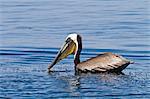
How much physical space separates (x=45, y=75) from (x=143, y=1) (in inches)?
622

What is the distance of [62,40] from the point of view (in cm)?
1758

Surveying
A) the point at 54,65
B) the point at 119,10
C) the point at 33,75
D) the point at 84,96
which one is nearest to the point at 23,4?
the point at 119,10

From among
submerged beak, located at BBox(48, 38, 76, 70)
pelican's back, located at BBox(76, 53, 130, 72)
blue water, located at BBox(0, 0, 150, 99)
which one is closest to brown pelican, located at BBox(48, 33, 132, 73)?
pelican's back, located at BBox(76, 53, 130, 72)

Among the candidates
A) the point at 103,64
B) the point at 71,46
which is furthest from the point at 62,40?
the point at 103,64

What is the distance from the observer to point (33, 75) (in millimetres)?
12484

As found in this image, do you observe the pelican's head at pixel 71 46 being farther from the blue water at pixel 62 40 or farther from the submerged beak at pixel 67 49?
the blue water at pixel 62 40

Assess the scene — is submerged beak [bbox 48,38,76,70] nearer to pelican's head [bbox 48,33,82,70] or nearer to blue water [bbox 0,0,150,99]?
pelican's head [bbox 48,33,82,70]

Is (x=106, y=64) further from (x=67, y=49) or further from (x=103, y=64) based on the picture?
(x=67, y=49)

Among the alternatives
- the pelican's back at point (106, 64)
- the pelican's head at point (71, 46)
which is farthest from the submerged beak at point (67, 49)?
the pelican's back at point (106, 64)

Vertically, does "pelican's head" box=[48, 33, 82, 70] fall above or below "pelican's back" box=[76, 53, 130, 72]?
above

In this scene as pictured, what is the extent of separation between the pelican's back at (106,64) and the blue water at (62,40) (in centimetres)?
18

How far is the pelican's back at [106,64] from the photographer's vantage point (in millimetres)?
13398

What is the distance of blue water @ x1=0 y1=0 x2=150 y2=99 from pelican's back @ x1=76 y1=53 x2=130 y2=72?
0.18 metres

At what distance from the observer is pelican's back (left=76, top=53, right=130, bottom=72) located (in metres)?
13.4
